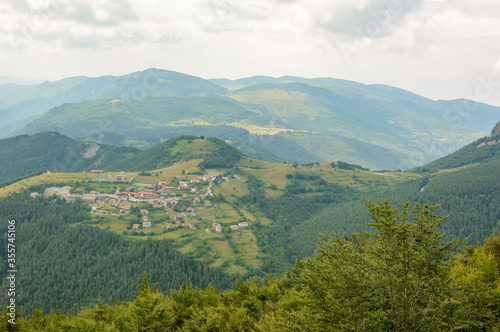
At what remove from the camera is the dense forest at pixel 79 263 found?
86.7 m

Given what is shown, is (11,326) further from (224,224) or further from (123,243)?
(224,224)

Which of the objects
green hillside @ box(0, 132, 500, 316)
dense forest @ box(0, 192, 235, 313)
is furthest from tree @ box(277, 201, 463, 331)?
green hillside @ box(0, 132, 500, 316)

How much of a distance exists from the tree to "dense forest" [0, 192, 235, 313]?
8037cm

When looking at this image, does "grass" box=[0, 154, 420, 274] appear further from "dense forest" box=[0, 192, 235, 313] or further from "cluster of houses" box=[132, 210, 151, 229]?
"dense forest" box=[0, 192, 235, 313]

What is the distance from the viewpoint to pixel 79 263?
99.4m

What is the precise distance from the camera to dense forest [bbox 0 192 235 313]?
86688 millimetres

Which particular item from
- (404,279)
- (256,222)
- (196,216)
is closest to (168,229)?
(196,216)

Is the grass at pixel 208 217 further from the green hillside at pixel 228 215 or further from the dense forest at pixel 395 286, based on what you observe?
the dense forest at pixel 395 286

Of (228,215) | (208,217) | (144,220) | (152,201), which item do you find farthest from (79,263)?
(228,215)

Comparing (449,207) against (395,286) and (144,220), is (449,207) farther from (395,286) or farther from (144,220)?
(395,286)

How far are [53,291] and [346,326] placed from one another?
91.2 m

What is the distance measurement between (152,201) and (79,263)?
46106mm

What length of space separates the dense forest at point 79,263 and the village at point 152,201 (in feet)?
43.2

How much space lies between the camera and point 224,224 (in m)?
136
